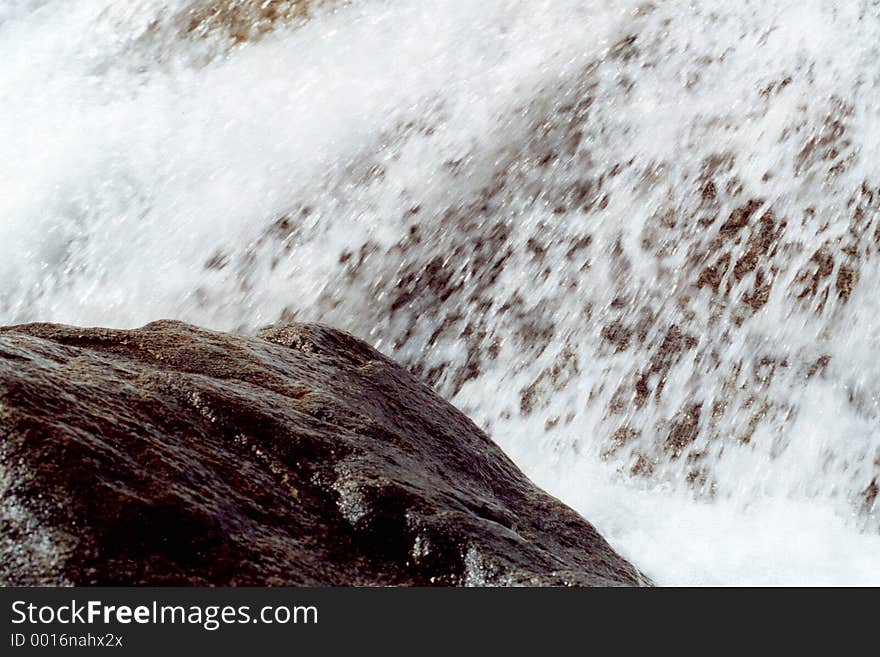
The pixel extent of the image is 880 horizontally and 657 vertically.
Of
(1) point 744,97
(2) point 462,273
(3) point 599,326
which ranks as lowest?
(3) point 599,326

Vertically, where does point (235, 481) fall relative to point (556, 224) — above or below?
below

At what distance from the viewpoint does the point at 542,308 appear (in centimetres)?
492

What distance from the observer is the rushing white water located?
4.29 metres

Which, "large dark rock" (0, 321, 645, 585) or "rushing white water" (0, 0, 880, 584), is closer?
"large dark rock" (0, 321, 645, 585)

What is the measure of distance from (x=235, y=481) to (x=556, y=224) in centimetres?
329

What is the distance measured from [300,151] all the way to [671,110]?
200cm

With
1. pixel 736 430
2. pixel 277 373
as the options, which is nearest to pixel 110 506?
pixel 277 373

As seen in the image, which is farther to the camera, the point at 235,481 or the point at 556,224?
the point at 556,224

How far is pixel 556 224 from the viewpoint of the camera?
519cm

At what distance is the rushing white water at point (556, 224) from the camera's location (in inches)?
169

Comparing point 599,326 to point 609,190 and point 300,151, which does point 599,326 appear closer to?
point 609,190

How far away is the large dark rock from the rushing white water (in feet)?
4.78

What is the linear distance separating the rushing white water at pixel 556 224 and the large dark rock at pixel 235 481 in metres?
1.46

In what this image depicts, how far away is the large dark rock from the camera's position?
6.04ft
